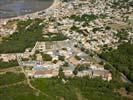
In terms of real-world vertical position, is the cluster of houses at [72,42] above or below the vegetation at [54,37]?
below

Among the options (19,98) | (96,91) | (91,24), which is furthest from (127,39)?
(19,98)

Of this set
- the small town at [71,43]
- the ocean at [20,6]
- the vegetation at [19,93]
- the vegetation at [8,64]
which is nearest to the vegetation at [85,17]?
the small town at [71,43]

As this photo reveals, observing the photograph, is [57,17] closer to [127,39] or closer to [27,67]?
[127,39]

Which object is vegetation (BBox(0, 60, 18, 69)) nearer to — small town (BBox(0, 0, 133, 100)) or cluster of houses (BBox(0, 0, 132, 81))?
small town (BBox(0, 0, 133, 100))

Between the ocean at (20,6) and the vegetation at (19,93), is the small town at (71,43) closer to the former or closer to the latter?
the vegetation at (19,93)

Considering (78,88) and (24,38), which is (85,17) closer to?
(24,38)

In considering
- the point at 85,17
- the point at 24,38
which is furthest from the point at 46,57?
the point at 85,17
